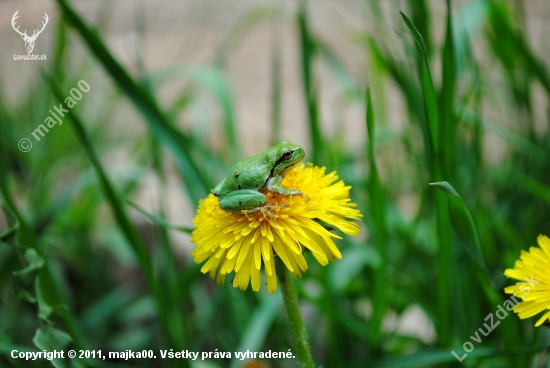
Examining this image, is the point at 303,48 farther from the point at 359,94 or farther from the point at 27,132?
the point at 27,132

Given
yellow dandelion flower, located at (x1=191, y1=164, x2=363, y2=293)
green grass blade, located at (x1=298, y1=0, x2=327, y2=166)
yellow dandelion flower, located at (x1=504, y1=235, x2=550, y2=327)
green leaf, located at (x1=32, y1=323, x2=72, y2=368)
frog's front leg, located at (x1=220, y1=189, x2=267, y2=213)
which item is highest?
green grass blade, located at (x1=298, y1=0, x2=327, y2=166)

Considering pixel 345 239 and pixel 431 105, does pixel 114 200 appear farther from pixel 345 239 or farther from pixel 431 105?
pixel 345 239

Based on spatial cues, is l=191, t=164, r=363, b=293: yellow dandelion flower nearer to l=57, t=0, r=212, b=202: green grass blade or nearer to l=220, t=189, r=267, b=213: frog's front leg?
l=220, t=189, r=267, b=213: frog's front leg

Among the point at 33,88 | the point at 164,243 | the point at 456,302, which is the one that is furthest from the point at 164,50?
the point at 456,302

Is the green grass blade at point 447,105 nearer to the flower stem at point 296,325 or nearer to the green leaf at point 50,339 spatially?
the flower stem at point 296,325

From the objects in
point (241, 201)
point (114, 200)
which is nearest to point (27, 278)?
point (114, 200)

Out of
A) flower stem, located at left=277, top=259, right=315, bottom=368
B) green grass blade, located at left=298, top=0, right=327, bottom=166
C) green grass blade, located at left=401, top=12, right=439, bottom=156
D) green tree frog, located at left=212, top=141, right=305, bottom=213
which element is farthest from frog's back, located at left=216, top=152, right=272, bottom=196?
green grass blade, located at left=298, top=0, right=327, bottom=166
